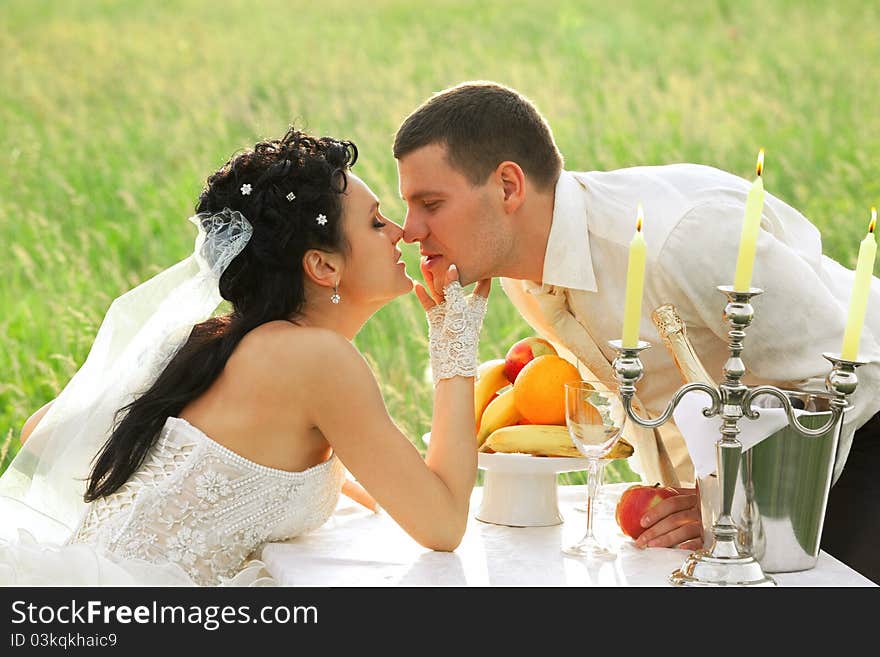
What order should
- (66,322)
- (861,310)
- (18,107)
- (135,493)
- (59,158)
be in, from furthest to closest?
(18,107) → (59,158) → (66,322) → (135,493) → (861,310)

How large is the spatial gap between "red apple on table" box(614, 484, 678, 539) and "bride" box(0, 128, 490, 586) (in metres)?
0.39

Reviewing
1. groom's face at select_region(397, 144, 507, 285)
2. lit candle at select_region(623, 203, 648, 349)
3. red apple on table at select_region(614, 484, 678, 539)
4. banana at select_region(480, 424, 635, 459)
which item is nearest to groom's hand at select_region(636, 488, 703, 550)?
red apple on table at select_region(614, 484, 678, 539)

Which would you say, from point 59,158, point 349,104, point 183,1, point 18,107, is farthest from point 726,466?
point 183,1

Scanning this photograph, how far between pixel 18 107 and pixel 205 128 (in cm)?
195

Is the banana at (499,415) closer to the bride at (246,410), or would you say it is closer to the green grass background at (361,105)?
the bride at (246,410)

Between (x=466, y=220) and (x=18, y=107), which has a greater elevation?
(x=466, y=220)

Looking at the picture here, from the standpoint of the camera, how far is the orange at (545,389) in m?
3.05

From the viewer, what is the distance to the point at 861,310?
229 centimetres

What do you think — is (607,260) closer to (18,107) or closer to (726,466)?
(726,466)

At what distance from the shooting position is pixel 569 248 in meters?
3.46

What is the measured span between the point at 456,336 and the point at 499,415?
0.26 metres

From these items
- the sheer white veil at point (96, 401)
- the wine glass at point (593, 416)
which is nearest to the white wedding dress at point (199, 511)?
the sheer white veil at point (96, 401)

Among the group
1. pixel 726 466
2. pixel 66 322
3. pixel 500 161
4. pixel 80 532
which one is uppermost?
pixel 500 161

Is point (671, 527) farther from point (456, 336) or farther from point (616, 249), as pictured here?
point (616, 249)
